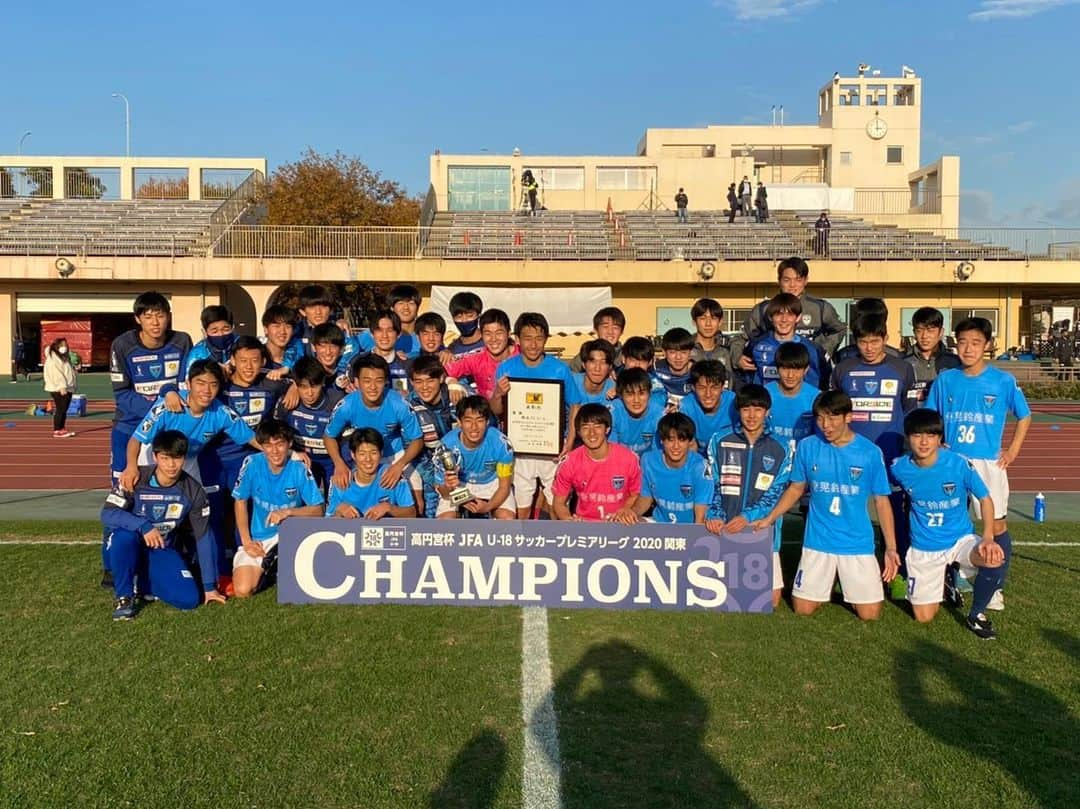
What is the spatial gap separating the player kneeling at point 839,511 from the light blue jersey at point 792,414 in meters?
0.35

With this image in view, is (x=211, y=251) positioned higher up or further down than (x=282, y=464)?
higher up

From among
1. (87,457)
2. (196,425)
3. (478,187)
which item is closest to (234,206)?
(478,187)

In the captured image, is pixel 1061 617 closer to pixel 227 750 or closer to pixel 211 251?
pixel 227 750

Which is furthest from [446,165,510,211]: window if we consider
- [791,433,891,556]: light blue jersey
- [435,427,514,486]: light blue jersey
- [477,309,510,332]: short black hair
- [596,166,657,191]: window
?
[791,433,891,556]: light blue jersey

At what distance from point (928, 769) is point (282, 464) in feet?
14.0

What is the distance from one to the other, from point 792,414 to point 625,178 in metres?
36.2

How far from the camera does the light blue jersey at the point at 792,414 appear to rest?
587 centimetres

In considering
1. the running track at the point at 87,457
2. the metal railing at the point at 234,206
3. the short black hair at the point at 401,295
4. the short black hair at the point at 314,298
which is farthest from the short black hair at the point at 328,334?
the metal railing at the point at 234,206

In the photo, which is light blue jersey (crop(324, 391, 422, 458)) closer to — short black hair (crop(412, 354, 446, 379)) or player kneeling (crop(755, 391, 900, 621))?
short black hair (crop(412, 354, 446, 379))

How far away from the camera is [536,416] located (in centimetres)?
636

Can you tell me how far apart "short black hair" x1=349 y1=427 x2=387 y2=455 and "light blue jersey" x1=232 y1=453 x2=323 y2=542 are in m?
0.44

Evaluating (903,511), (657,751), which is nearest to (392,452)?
(657,751)

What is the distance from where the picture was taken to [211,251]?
30.3 meters

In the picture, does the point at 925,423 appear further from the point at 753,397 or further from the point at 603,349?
the point at 603,349
